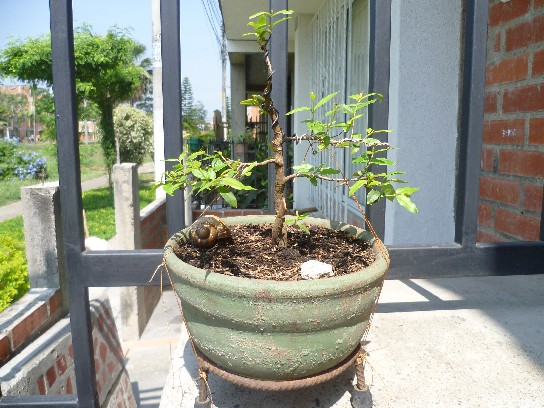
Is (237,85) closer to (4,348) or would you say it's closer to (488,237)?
(488,237)

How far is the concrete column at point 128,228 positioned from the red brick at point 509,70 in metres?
2.82

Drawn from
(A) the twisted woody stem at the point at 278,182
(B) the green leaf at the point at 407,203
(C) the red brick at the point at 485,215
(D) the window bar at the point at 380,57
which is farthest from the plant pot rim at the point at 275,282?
(C) the red brick at the point at 485,215

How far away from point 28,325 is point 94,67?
12130 mm

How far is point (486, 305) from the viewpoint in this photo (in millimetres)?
1546

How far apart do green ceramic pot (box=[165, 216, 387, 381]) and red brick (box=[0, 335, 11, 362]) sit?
1179 mm

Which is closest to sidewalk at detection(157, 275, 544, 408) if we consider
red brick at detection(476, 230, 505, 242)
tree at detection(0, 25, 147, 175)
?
red brick at detection(476, 230, 505, 242)

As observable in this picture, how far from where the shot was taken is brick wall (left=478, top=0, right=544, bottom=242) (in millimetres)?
1775

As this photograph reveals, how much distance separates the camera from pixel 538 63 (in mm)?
1770

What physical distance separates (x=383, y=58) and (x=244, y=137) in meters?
6.52

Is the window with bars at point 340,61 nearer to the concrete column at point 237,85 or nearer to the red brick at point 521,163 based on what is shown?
the red brick at point 521,163

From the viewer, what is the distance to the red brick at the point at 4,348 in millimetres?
1713

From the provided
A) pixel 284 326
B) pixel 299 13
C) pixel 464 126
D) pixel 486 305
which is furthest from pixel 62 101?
pixel 299 13

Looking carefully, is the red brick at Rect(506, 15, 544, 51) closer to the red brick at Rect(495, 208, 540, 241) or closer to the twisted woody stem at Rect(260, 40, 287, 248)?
the red brick at Rect(495, 208, 540, 241)

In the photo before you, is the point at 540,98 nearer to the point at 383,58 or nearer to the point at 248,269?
the point at 383,58
